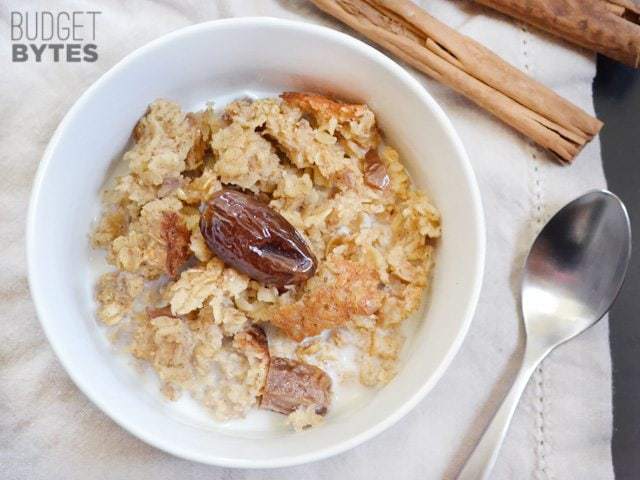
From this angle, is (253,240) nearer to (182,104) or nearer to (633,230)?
(182,104)

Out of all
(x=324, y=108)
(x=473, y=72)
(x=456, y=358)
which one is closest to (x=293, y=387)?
(x=456, y=358)

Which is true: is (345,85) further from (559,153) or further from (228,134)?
(559,153)

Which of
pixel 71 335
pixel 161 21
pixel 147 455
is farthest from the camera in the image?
pixel 161 21

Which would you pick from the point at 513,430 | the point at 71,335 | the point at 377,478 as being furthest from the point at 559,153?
the point at 71,335

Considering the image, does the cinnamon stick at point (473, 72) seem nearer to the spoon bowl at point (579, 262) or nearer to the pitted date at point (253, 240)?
the spoon bowl at point (579, 262)

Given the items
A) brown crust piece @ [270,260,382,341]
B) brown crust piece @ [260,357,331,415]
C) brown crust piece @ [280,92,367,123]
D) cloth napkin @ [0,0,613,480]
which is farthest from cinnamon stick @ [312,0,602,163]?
brown crust piece @ [260,357,331,415]

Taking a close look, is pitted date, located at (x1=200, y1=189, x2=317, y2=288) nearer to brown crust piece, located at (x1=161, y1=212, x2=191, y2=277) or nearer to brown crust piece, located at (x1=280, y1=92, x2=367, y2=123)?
brown crust piece, located at (x1=161, y1=212, x2=191, y2=277)

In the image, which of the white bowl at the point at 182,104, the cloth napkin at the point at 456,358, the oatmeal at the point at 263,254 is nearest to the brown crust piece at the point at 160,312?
the oatmeal at the point at 263,254
